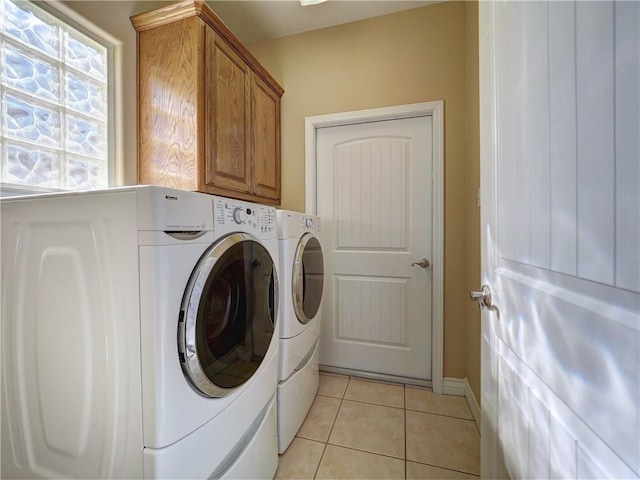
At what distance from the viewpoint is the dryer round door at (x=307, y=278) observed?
4.37 ft

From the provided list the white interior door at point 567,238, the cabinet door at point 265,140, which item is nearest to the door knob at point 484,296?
the white interior door at point 567,238

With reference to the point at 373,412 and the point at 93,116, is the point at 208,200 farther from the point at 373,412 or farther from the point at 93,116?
the point at 373,412

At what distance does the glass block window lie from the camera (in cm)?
108

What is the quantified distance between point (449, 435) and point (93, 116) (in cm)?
A: 255

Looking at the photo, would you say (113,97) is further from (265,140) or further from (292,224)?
(292,224)

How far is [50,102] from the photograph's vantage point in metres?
1.20

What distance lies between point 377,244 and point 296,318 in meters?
0.92

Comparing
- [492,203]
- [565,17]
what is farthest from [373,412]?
[565,17]

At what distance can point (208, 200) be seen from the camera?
2.58ft

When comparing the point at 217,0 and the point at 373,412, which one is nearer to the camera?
the point at 373,412

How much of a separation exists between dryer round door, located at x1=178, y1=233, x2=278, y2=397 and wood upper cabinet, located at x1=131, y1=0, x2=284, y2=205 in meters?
0.65

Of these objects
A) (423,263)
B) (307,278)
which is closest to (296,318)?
(307,278)

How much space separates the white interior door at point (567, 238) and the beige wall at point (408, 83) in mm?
1022

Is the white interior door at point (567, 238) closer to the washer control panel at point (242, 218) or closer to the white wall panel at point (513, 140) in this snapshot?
the white wall panel at point (513, 140)
